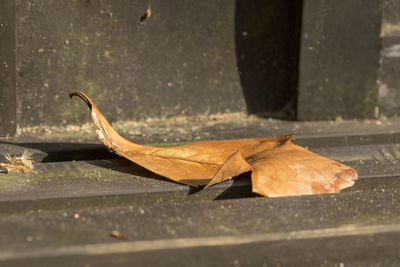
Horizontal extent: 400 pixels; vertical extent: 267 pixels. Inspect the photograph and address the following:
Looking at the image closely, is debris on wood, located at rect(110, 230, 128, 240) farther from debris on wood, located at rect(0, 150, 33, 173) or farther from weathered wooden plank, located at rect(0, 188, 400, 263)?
debris on wood, located at rect(0, 150, 33, 173)

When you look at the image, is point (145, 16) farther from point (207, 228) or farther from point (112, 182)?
point (207, 228)

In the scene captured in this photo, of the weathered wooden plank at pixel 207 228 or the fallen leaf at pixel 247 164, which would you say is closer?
the weathered wooden plank at pixel 207 228

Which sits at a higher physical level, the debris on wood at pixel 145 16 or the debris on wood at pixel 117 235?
the debris on wood at pixel 145 16

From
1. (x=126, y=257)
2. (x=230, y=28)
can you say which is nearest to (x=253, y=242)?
(x=126, y=257)

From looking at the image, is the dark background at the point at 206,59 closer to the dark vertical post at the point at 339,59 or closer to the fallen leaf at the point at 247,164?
the dark vertical post at the point at 339,59

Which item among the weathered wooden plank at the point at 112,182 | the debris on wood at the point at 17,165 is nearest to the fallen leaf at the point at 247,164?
the weathered wooden plank at the point at 112,182

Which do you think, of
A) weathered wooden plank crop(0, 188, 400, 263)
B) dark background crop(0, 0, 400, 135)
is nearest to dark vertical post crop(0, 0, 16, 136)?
dark background crop(0, 0, 400, 135)

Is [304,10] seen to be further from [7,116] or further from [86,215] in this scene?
[86,215]
